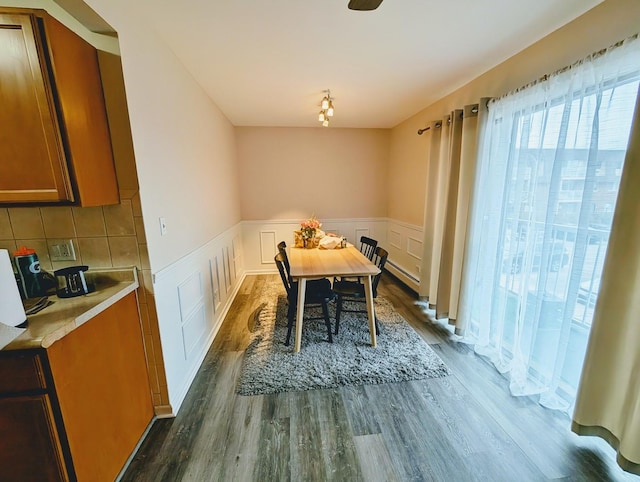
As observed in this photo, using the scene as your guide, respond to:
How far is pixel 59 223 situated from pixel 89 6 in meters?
1.03

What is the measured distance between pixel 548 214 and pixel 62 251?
2.86 metres

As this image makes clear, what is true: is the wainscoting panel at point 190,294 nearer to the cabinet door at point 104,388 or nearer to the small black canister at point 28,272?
the cabinet door at point 104,388

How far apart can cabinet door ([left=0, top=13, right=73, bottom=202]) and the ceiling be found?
12.1 inches

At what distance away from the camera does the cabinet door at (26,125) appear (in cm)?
98

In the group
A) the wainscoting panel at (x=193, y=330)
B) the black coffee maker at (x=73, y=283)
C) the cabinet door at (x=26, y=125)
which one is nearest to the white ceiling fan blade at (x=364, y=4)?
the cabinet door at (x=26, y=125)

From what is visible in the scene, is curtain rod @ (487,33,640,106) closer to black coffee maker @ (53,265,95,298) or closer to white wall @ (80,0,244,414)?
white wall @ (80,0,244,414)

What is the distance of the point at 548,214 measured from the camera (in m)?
1.61

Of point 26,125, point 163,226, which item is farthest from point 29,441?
point 26,125

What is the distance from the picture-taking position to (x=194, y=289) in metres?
2.13

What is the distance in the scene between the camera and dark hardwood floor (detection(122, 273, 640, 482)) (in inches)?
51.3

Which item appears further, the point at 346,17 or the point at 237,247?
the point at 237,247

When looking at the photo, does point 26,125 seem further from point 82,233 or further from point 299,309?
point 299,309

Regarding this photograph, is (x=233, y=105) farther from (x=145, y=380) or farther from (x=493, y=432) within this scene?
(x=493, y=432)

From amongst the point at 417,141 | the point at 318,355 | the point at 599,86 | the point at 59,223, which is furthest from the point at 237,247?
the point at 599,86
